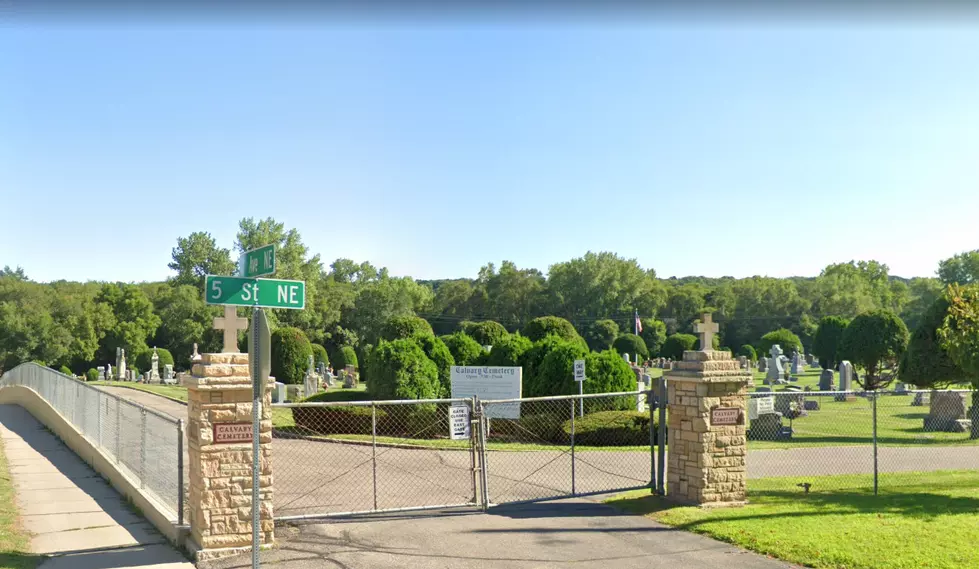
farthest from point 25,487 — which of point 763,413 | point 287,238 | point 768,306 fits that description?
point 768,306

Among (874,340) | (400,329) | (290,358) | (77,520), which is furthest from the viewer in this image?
(290,358)

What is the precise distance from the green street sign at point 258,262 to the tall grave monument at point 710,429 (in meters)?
6.06

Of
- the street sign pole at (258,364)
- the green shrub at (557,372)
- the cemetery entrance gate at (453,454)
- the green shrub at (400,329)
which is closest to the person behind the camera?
the street sign pole at (258,364)

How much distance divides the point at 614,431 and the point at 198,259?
183 ft

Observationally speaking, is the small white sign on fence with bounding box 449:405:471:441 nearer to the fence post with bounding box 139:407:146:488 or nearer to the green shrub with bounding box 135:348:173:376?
the fence post with bounding box 139:407:146:488

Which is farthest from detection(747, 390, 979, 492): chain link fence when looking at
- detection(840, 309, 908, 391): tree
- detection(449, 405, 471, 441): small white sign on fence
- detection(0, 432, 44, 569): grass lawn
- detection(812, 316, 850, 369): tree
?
detection(812, 316, 850, 369): tree

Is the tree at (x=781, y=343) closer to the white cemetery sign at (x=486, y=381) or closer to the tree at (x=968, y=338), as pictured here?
the white cemetery sign at (x=486, y=381)

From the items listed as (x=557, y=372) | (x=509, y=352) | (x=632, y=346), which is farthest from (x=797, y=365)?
(x=557, y=372)

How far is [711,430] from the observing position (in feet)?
33.8

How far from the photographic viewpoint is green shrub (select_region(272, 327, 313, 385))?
110 feet

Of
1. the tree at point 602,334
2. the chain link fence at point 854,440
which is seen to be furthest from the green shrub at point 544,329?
the tree at point 602,334

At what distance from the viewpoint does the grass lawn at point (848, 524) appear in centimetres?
772

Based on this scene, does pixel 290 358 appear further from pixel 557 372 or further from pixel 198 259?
pixel 198 259

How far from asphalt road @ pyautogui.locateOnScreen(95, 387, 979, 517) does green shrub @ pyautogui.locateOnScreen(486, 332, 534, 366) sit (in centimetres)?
503
